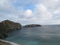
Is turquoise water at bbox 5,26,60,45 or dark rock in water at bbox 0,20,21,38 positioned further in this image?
dark rock in water at bbox 0,20,21,38

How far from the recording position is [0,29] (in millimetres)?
67062

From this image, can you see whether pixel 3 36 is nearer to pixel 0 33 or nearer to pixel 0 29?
pixel 0 33

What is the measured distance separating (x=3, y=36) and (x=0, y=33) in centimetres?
200

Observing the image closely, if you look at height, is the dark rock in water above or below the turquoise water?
above

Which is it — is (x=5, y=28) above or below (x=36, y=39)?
above

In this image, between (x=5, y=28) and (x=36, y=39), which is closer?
(x=36, y=39)

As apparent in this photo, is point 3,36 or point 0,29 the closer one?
point 3,36

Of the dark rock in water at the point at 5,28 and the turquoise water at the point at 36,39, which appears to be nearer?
the turquoise water at the point at 36,39

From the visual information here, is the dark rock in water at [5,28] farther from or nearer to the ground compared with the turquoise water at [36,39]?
farther from the ground

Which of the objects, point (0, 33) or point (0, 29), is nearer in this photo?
point (0, 33)

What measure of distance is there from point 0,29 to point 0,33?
4.73m

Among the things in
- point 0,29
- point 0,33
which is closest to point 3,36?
point 0,33

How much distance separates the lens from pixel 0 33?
62656 millimetres
